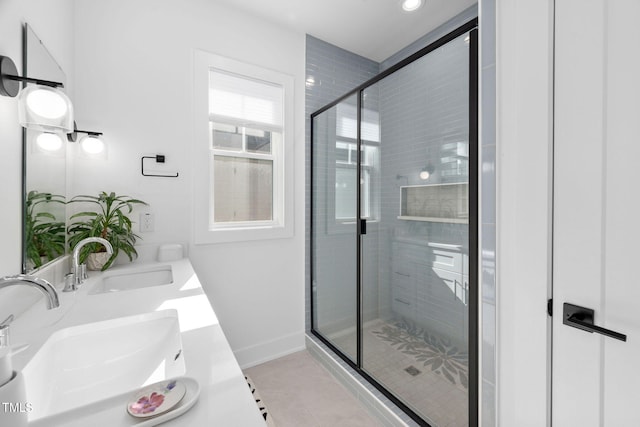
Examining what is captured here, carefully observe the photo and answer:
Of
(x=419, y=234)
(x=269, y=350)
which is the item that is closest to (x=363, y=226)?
(x=419, y=234)

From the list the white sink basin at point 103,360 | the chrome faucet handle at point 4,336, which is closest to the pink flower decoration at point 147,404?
the white sink basin at point 103,360

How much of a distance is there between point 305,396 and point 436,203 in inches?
56.8

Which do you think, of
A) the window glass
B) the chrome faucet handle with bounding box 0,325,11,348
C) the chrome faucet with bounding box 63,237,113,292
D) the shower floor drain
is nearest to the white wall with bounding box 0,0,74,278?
the chrome faucet with bounding box 63,237,113,292

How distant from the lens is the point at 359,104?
1975mm

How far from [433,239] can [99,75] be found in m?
2.15

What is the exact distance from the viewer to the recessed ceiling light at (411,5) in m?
1.96

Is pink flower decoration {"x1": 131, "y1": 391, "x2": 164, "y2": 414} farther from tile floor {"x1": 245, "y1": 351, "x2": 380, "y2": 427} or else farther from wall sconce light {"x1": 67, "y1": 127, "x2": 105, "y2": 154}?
wall sconce light {"x1": 67, "y1": 127, "x2": 105, "y2": 154}

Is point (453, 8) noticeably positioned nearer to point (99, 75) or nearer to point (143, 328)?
point (99, 75)

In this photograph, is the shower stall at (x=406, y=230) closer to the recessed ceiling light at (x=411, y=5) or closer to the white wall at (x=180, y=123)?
the white wall at (x=180, y=123)

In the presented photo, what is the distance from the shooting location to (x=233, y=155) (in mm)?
2115

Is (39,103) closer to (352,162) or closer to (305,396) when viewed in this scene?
(352,162)
